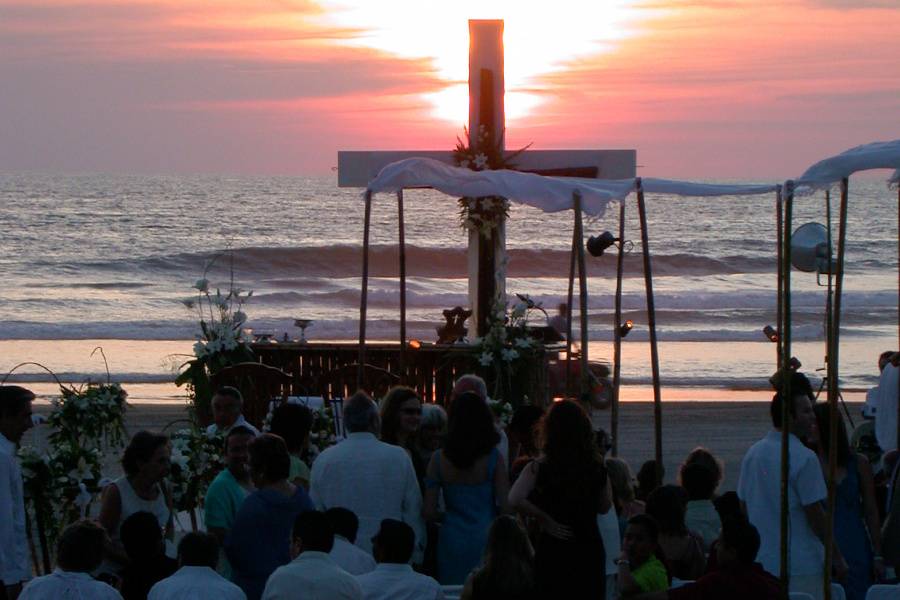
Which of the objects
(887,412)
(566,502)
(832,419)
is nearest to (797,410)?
(832,419)

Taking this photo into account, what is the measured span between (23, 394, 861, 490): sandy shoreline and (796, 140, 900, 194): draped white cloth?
24.2ft

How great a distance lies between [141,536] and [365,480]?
1.10 meters

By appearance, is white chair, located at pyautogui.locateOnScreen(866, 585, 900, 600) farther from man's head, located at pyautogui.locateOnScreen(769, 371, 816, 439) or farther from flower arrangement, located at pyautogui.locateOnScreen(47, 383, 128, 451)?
flower arrangement, located at pyautogui.locateOnScreen(47, 383, 128, 451)

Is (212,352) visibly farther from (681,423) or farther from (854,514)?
(681,423)

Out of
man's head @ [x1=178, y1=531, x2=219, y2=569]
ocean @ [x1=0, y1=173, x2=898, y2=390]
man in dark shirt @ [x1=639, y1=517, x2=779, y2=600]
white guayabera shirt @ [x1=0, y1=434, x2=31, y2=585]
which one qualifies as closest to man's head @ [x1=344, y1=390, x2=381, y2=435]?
man's head @ [x1=178, y1=531, x2=219, y2=569]

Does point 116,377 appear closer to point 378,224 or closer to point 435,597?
point 435,597

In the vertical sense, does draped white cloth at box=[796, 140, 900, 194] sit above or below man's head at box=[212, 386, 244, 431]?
above

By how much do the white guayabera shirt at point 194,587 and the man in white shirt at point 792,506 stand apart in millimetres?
2518

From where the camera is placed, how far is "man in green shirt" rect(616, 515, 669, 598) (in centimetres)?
570

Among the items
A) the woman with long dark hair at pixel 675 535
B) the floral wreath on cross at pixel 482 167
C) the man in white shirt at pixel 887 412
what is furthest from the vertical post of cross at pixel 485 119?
the woman with long dark hair at pixel 675 535

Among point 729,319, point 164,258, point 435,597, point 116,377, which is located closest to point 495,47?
point 435,597

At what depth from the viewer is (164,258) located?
161 feet

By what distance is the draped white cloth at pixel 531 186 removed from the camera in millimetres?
8703

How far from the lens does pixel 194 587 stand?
5.29 m
